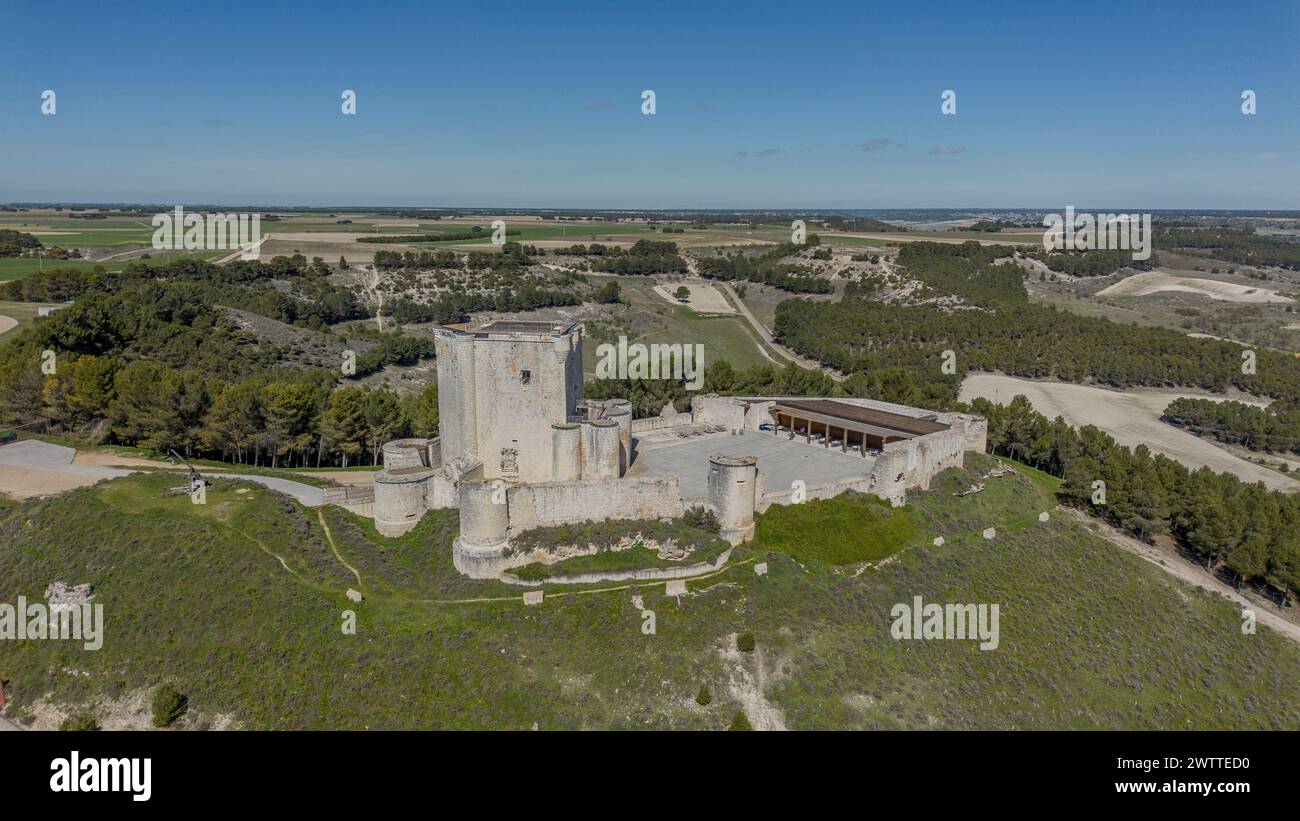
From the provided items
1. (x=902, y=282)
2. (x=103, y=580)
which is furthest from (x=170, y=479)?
(x=902, y=282)

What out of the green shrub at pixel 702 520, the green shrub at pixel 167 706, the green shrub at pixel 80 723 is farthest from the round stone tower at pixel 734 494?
the green shrub at pixel 80 723

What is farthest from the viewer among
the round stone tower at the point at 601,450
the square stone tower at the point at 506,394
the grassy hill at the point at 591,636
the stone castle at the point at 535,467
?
the round stone tower at the point at 601,450

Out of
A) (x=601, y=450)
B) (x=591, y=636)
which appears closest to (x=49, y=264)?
(x=601, y=450)

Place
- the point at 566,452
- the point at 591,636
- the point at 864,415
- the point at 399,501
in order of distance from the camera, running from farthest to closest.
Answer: the point at 864,415, the point at 566,452, the point at 399,501, the point at 591,636

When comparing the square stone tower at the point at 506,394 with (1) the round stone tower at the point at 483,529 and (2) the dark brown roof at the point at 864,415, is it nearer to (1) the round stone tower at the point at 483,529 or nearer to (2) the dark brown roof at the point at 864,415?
(1) the round stone tower at the point at 483,529

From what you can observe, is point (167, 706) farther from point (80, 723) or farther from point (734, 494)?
point (734, 494)

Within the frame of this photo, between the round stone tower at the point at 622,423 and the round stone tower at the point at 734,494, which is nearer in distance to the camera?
the round stone tower at the point at 734,494
